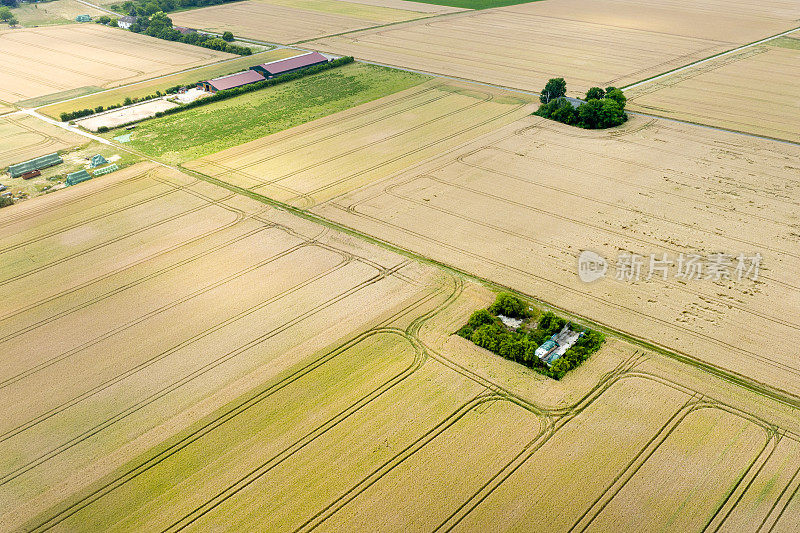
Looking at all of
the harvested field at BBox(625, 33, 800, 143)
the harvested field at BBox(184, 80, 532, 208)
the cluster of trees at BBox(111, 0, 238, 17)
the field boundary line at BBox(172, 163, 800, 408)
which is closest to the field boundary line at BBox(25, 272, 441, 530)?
the field boundary line at BBox(172, 163, 800, 408)

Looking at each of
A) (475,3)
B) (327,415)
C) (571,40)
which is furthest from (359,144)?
(475,3)

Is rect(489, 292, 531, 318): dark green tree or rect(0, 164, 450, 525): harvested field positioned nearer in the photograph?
rect(0, 164, 450, 525): harvested field

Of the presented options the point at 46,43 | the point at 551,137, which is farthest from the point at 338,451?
the point at 46,43

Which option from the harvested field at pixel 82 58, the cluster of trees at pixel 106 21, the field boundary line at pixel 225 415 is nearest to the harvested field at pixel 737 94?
the field boundary line at pixel 225 415

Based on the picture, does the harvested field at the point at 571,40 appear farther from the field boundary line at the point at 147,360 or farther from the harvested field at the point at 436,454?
the harvested field at the point at 436,454

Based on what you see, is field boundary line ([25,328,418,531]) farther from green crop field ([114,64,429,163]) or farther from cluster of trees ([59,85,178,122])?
cluster of trees ([59,85,178,122])

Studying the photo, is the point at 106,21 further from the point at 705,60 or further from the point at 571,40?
the point at 705,60
